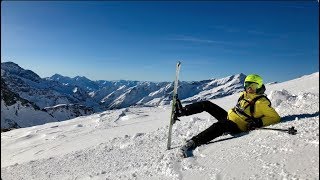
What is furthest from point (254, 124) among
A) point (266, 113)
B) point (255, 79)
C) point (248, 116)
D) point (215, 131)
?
point (255, 79)

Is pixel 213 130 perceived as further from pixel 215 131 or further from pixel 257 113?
pixel 257 113

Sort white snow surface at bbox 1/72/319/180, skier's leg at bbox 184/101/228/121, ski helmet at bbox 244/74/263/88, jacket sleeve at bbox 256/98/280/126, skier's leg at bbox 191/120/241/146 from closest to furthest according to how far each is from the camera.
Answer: white snow surface at bbox 1/72/319/180
skier's leg at bbox 191/120/241/146
jacket sleeve at bbox 256/98/280/126
ski helmet at bbox 244/74/263/88
skier's leg at bbox 184/101/228/121

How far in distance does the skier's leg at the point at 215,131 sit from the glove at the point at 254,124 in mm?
305

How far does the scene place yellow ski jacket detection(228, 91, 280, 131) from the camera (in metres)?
9.62

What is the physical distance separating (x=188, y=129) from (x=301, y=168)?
6.40 metres

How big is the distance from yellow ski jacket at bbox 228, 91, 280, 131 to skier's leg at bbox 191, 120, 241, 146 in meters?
0.16

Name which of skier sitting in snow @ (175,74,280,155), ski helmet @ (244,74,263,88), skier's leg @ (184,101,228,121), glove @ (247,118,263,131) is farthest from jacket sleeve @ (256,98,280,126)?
skier's leg @ (184,101,228,121)

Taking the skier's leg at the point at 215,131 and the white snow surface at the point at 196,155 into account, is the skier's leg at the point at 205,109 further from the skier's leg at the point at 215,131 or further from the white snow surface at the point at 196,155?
the white snow surface at the point at 196,155

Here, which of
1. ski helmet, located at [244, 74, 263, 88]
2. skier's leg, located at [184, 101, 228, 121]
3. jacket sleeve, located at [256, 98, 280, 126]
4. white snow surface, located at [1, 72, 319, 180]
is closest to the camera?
white snow surface, located at [1, 72, 319, 180]

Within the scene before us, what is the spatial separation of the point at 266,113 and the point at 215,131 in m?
1.40

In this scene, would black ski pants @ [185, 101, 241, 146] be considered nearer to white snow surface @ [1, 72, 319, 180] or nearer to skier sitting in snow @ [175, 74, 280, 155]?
skier sitting in snow @ [175, 74, 280, 155]

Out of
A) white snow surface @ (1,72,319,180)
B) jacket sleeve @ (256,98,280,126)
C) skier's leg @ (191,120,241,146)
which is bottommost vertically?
white snow surface @ (1,72,319,180)

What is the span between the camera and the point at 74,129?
20406 mm

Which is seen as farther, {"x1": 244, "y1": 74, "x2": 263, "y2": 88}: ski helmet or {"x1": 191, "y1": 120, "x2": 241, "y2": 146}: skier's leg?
{"x1": 244, "y1": 74, "x2": 263, "y2": 88}: ski helmet
